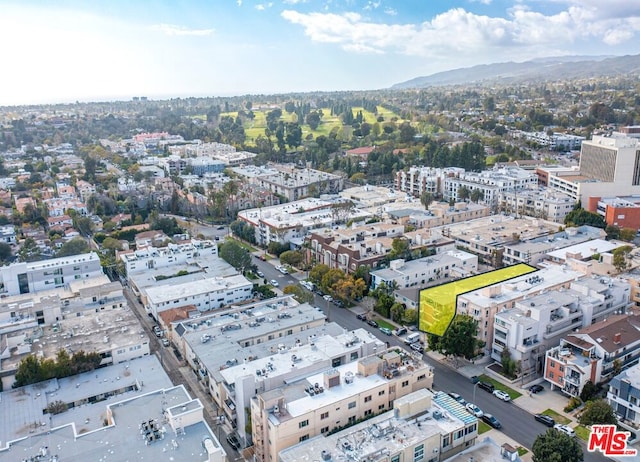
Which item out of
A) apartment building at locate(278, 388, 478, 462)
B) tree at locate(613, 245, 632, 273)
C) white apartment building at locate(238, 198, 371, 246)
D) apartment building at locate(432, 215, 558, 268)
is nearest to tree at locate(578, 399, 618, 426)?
apartment building at locate(278, 388, 478, 462)

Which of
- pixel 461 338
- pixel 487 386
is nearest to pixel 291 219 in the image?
pixel 461 338

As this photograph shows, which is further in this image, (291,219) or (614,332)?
(291,219)

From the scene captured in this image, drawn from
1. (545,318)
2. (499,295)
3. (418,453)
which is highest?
(499,295)

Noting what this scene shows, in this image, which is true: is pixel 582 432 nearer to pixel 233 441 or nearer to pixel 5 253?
pixel 233 441

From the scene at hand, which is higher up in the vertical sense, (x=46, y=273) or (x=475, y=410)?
(x=46, y=273)

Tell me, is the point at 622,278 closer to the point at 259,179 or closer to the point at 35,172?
the point at 259,179

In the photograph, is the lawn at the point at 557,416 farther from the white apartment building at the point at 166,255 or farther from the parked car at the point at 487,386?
the white apartment building at the point at 166,255
